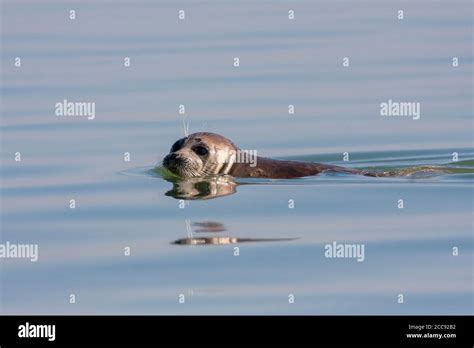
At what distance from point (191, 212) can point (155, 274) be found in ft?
10.3

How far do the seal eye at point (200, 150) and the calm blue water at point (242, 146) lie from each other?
25.6 inches

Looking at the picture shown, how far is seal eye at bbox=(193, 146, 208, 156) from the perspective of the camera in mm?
Result: 19859

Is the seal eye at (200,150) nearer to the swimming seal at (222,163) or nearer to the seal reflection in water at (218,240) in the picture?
the swimming seal at (222,163)

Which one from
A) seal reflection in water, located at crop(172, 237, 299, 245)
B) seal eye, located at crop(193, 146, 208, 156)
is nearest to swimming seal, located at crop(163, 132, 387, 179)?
seal eye, located at crop(193, 146, 208, 156)

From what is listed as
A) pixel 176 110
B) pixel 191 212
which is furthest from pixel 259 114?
pixel 191 212

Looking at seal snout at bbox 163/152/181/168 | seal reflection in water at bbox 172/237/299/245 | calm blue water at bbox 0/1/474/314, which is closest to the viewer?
calm blue water at bbox 0/1/474/314

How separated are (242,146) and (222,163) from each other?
213 centimetres

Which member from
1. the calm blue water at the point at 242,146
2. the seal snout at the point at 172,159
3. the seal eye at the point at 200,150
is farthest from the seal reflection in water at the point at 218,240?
the seal eye at the point at 200,150

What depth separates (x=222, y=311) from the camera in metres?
13.6

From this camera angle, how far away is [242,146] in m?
22.2

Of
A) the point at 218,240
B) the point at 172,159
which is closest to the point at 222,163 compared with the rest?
the point at 172,159

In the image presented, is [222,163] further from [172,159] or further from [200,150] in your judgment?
[172,159]

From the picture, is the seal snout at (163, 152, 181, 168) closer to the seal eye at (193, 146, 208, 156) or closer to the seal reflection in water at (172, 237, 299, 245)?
the seal eye at (193, 146, 208, 156)

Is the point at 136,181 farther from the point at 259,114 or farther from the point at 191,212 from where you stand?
the point at 259,114
